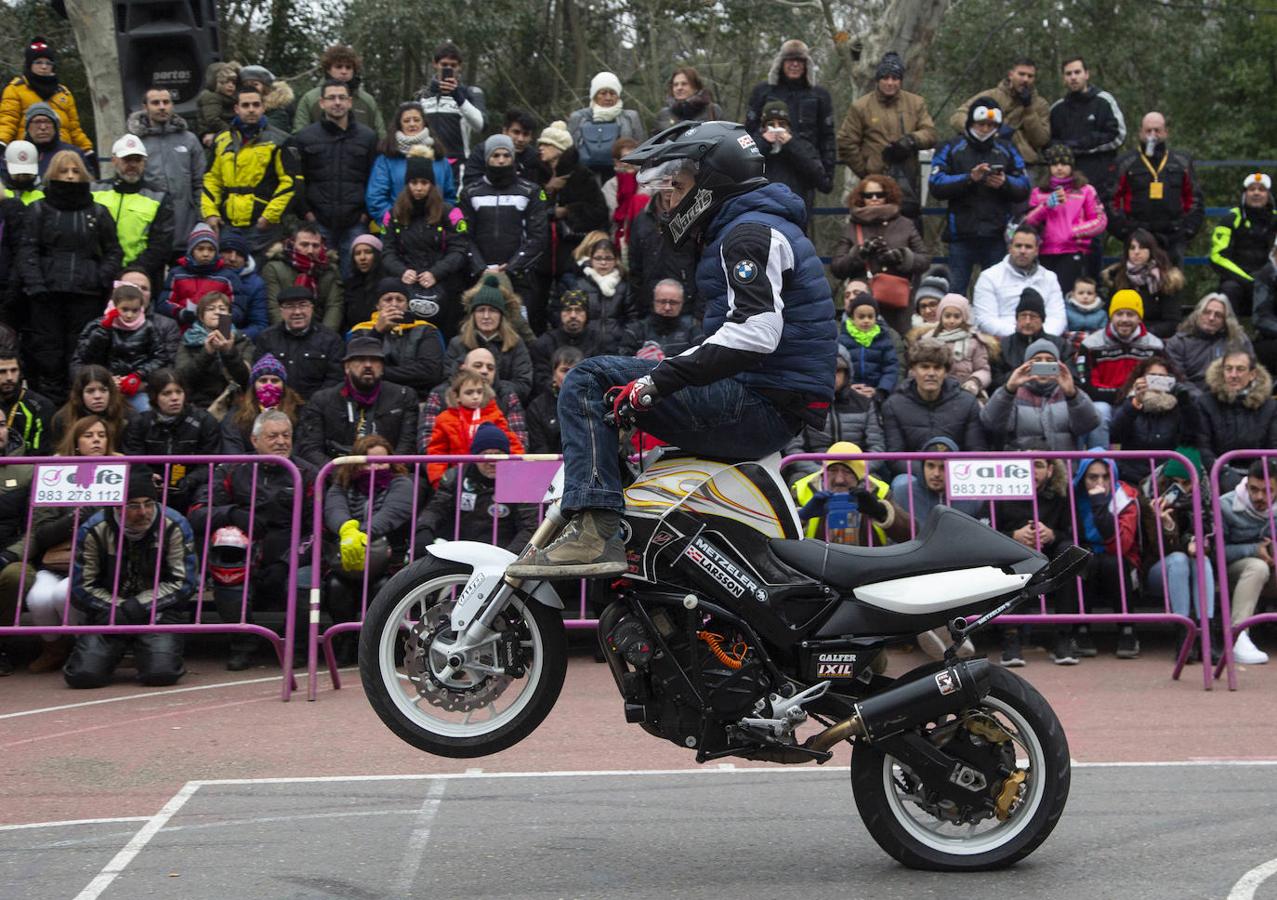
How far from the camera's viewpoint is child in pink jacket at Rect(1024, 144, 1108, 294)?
15.8m

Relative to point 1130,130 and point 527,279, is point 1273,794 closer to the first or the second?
point 527,279

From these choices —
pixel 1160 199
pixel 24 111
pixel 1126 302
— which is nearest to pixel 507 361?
pixel 1126 302

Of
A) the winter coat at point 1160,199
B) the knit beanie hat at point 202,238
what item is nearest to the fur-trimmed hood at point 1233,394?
the winter coat at point 1160,199

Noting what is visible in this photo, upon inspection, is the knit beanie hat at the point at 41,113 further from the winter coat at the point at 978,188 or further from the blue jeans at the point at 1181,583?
the blue jeans at the point at 1181,583

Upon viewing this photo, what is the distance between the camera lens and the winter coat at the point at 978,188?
1582 centimetres

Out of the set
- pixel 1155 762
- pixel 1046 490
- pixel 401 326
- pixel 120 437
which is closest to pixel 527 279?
pixel 401 326

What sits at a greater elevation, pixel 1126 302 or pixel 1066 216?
pixel 1066 216

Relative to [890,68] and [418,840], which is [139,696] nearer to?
[418,840]

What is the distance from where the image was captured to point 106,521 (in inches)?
439

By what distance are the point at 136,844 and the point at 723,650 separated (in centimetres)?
255

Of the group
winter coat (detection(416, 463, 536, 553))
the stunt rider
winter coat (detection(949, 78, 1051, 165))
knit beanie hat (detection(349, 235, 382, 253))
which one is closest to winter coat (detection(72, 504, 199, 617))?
winter coat (detection(416, 463, 536, 553))

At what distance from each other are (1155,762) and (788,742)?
2945mm

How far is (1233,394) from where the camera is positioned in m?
12.4

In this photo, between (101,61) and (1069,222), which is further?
(101,61)
